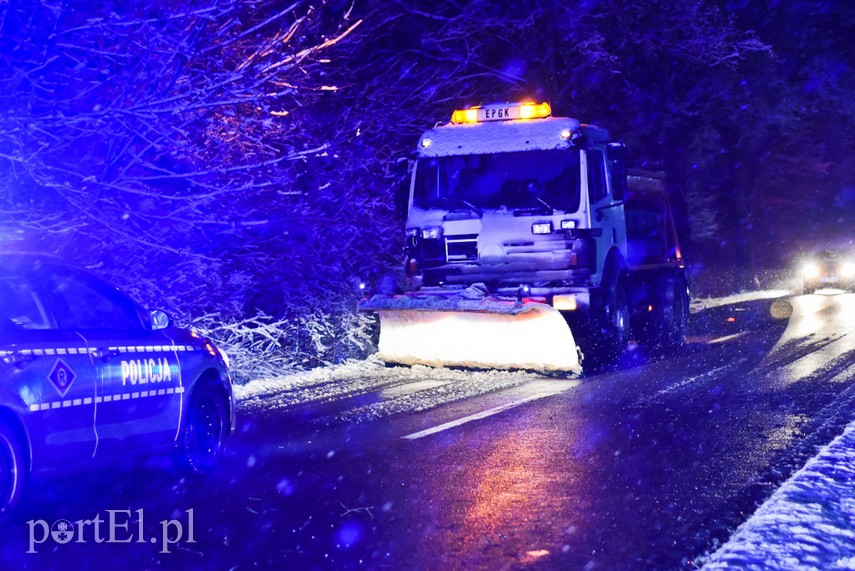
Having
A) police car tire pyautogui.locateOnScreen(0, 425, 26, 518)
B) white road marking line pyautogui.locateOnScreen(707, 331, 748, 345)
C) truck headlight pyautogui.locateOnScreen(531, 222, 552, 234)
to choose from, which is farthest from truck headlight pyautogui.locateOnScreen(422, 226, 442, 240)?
police car tire pyautogui.locateOnScreen(0, 425, 26, 518)

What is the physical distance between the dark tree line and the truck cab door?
3365 millimetres

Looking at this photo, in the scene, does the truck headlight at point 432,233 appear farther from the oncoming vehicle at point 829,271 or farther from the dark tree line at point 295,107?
the oncoming vehicle at point 829,271

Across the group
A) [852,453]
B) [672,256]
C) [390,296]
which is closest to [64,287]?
[852,453]

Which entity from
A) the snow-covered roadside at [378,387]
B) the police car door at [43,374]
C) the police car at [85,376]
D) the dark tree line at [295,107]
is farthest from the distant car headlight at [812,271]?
the police car door at [43,374]

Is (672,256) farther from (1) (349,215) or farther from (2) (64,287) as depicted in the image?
(2) (64,287)

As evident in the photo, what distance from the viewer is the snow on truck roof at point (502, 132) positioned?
45.6ft

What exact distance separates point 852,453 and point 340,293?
10.3m

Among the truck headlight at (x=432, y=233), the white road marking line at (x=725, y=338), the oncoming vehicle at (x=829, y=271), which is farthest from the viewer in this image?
the oncoming vehicle at (x=829, y=271)

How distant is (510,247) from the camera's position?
13641mm

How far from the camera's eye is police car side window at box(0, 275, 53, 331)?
20.2 feet

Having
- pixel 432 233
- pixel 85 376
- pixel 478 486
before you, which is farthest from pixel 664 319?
pixel 85 376

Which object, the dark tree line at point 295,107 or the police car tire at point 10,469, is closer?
the police car tire at point 10,469

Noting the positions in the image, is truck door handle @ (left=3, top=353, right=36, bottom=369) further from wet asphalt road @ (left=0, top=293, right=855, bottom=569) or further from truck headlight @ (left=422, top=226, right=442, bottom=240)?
truck headlight @ (left=422, top=226, right=442, bottom=240)

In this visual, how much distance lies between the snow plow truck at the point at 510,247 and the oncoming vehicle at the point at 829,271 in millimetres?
25125
